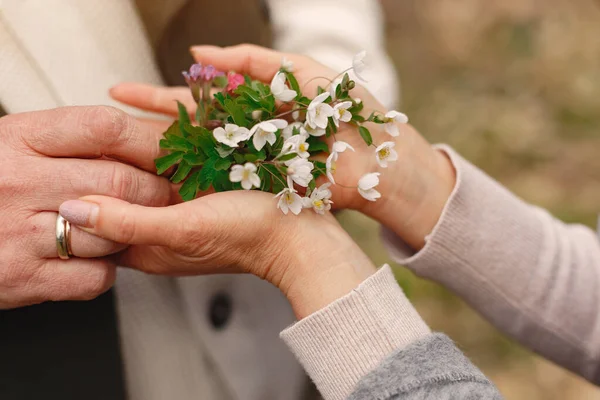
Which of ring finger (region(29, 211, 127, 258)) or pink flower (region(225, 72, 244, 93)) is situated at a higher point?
pink flower (region(225, 72, 244, 93))

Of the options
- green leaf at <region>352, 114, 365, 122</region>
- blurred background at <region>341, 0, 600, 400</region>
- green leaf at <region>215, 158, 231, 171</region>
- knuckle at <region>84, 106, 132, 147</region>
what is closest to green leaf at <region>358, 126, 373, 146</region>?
green leaf at <region>352, 114, 365, 122</region>

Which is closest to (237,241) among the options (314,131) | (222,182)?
(222,182)

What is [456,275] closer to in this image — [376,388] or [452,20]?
[376,388]

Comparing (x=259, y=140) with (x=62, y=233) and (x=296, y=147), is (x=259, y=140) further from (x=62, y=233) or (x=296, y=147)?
(x=62, y=233)

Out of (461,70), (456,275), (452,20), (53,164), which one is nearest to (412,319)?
(456,275)

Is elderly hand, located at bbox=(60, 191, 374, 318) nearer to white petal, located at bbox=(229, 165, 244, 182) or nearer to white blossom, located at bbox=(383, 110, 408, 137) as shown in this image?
white petal, located at bbox=(229, 165, 244, 182)

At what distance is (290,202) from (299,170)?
0.06 m

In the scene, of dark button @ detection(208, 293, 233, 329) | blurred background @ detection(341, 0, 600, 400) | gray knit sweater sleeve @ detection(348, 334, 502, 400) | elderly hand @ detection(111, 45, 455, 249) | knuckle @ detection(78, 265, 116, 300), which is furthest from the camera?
blurred background @ detection(341, 0, 600, 400)

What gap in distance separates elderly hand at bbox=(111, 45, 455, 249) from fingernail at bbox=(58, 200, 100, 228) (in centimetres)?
28

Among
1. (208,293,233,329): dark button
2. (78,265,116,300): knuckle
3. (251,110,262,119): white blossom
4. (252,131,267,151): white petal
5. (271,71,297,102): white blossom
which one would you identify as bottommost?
→ (208,293,233,329): dark button

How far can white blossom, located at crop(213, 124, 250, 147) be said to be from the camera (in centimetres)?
74

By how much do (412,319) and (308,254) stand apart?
18cm

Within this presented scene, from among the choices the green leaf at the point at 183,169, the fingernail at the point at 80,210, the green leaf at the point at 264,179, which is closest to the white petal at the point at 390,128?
the green leaf at the point at 264,179

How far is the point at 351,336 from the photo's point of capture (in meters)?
0.79
